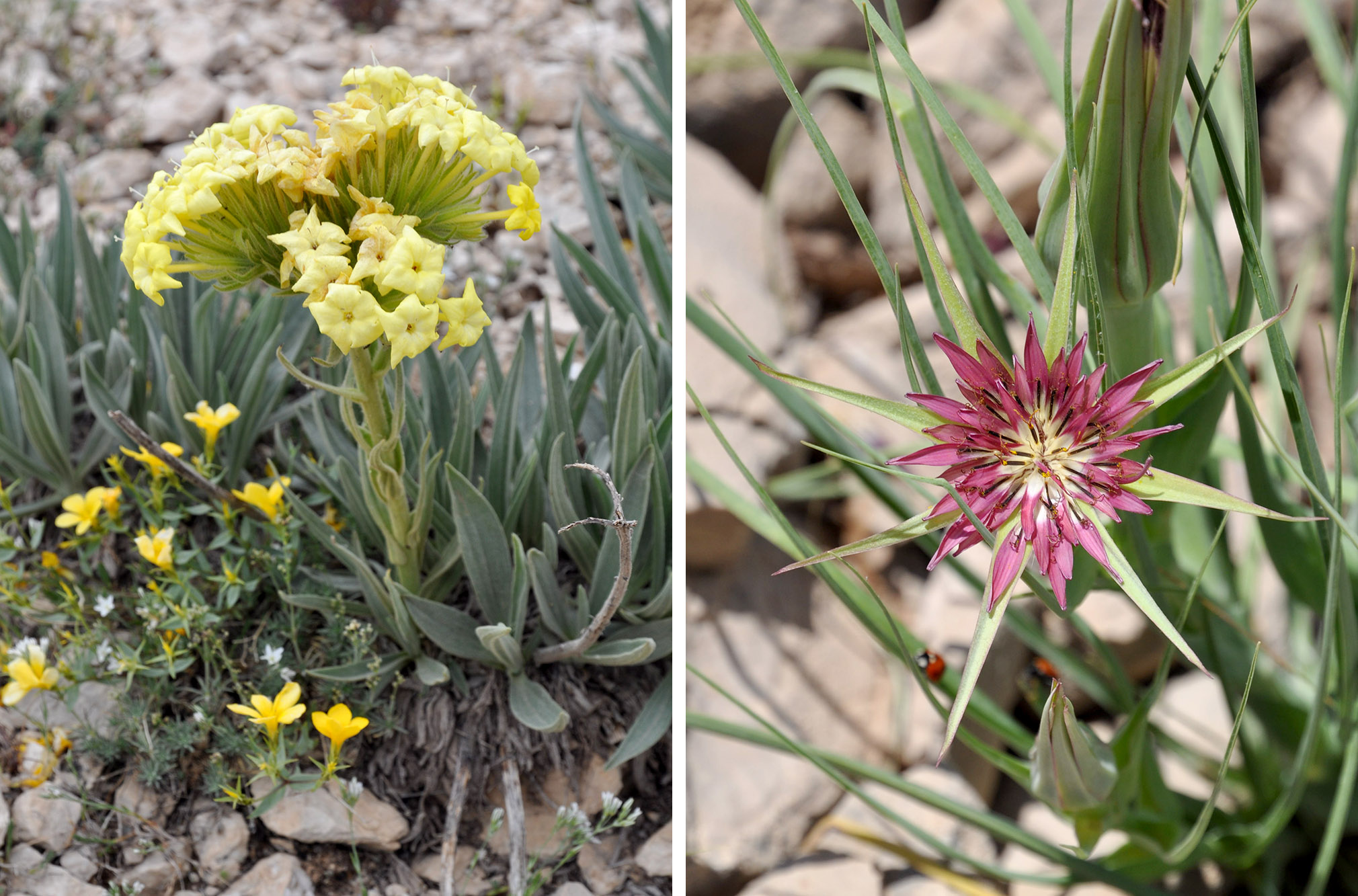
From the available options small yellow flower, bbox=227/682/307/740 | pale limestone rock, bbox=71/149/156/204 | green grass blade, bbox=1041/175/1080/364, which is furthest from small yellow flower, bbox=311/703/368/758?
pale limestone rock, bbox=71/149/156/204

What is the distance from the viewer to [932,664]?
81 centimetres

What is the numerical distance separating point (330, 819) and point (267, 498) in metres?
0.32

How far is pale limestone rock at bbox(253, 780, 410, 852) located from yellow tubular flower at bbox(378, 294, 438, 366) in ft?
1.89

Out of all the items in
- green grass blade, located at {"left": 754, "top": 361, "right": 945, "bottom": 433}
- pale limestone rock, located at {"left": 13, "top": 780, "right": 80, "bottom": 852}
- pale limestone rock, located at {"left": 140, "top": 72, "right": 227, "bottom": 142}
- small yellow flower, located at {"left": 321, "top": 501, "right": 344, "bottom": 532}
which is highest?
green grass blade, located at {"left": 754, "top": 361, "right": 945, "bottom": 433}

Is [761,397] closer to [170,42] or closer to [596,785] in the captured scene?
[596,785]

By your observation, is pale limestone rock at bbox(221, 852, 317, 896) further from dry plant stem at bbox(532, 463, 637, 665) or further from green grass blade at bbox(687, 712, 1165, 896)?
green grass blade at bbox(687, 712, 1165, 896)

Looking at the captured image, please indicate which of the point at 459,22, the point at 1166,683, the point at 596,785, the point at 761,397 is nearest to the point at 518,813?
the point at 596,785

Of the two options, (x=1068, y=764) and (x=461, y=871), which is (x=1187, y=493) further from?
(x=461, y=871)

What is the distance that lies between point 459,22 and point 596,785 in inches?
50.8

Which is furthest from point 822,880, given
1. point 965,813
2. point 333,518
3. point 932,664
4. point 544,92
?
point 544,92

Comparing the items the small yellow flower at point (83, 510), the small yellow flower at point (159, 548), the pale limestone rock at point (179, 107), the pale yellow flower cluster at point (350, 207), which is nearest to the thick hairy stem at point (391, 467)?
the pale yellow flower cluster at point (350, 207)

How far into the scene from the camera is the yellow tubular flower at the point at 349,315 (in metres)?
0.59

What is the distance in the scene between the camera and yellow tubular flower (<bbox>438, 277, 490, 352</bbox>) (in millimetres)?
631

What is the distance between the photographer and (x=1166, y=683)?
1.36 metres
